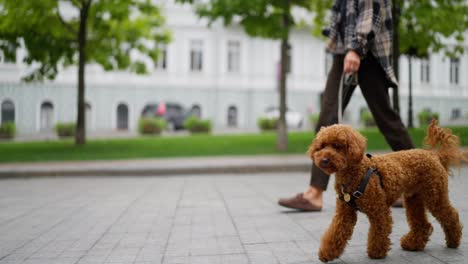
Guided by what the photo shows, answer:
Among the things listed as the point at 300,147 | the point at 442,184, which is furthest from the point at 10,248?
the point at 300,147

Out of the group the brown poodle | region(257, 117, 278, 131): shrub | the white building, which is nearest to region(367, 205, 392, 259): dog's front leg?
the brown poodle

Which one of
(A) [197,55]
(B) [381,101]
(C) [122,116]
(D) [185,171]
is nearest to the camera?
(B) [381,101]

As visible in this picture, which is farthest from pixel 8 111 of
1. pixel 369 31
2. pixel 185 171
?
pixel 369 31

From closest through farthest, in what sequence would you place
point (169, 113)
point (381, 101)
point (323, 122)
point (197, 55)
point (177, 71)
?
1. point (381, 101)
2. point (323, 122)
3. point (169, 113)
4. point (177, 71)
5. point (197, 55)

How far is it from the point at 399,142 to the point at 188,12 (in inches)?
1270

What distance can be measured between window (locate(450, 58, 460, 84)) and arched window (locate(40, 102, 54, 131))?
30.9 meters

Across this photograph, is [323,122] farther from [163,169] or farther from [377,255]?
[163,169]

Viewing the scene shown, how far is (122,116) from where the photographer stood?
34.6 metres

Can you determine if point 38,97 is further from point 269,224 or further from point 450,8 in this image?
point 269,224

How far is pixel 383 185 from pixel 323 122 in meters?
1.70

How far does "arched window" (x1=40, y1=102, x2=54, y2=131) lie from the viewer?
30.8 m

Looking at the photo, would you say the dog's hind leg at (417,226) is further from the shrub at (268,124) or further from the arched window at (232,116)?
the arched window at (232,116)

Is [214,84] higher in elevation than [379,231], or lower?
higher

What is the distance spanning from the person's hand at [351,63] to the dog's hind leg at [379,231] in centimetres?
154
